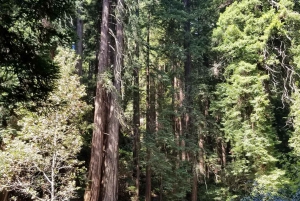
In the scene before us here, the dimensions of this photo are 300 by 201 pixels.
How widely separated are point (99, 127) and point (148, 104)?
5.66 m

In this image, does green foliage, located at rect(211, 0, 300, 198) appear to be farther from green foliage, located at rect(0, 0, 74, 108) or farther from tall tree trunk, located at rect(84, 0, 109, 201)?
green foliage, located at rect(0, 0, 74, 108)

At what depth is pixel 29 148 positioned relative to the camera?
7.43m

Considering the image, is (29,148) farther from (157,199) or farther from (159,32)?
(159,32)

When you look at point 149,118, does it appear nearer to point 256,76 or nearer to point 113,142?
point 256,76

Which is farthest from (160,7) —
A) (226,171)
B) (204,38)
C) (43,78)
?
(43,78)

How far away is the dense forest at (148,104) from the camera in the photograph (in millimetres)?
7355

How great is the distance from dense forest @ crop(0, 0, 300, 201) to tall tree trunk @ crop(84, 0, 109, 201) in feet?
0.11

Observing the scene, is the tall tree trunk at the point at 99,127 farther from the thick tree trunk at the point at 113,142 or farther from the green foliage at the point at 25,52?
the green foliage at the point at 25,52

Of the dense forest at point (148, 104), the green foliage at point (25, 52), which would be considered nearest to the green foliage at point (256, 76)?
the dense forest at point (148, 104)

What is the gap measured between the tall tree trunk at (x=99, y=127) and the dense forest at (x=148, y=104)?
0.03m

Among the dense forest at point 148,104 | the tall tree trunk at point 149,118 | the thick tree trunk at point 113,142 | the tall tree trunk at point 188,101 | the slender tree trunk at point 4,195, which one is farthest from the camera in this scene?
the tall tree trunk at point 188,101

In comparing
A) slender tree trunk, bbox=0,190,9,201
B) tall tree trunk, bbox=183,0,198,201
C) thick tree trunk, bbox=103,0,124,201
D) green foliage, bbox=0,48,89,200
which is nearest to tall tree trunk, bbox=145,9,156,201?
tall tree trunk, bbox=183,0,198,201

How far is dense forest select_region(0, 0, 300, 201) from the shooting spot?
24.1ft

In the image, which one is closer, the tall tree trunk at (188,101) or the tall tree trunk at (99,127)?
the tall tree trunk at (99,127)
